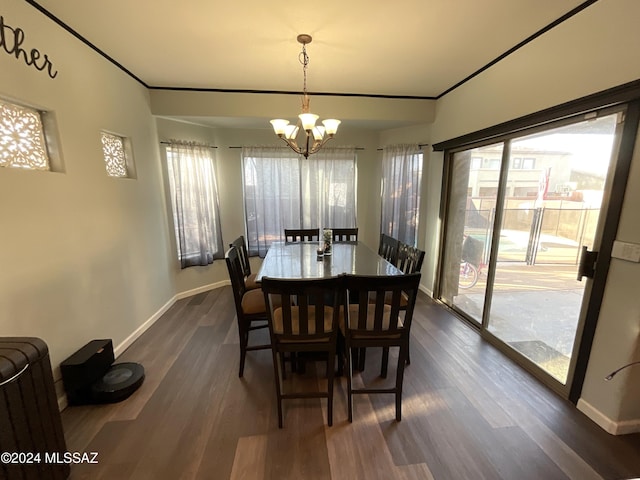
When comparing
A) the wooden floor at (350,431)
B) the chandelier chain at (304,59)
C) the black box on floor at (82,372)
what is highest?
the chandelier chain at (304,59)

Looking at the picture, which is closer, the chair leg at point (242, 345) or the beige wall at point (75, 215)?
the beige wall at point (75, 215)

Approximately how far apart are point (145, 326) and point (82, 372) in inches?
42.5

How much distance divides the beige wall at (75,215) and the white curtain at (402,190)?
317cm

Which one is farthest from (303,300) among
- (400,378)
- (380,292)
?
(400,378)

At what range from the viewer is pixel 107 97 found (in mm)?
2459

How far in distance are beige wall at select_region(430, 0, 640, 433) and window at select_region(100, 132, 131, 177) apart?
364cm

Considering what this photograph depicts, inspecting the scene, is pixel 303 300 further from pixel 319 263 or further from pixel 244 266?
pixel 244 266

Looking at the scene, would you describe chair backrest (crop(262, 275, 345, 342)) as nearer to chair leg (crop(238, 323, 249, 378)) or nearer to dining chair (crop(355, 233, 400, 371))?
chair leg (crop(238, 323, 249, 378))

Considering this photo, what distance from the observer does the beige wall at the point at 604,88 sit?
60.8 inches

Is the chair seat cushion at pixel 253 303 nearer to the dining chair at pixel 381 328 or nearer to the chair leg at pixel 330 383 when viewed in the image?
the chair leg at pixel 330 383

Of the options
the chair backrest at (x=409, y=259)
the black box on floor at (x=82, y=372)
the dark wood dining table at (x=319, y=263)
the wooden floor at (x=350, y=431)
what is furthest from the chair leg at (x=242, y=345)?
the chair backrest at (x=409, y=259)

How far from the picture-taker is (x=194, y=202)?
12.2 ft

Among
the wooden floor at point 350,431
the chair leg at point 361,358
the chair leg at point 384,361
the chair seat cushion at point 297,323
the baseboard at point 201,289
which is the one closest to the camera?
the wooden floor at point 350,431

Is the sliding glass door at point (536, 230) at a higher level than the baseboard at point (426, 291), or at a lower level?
higher
